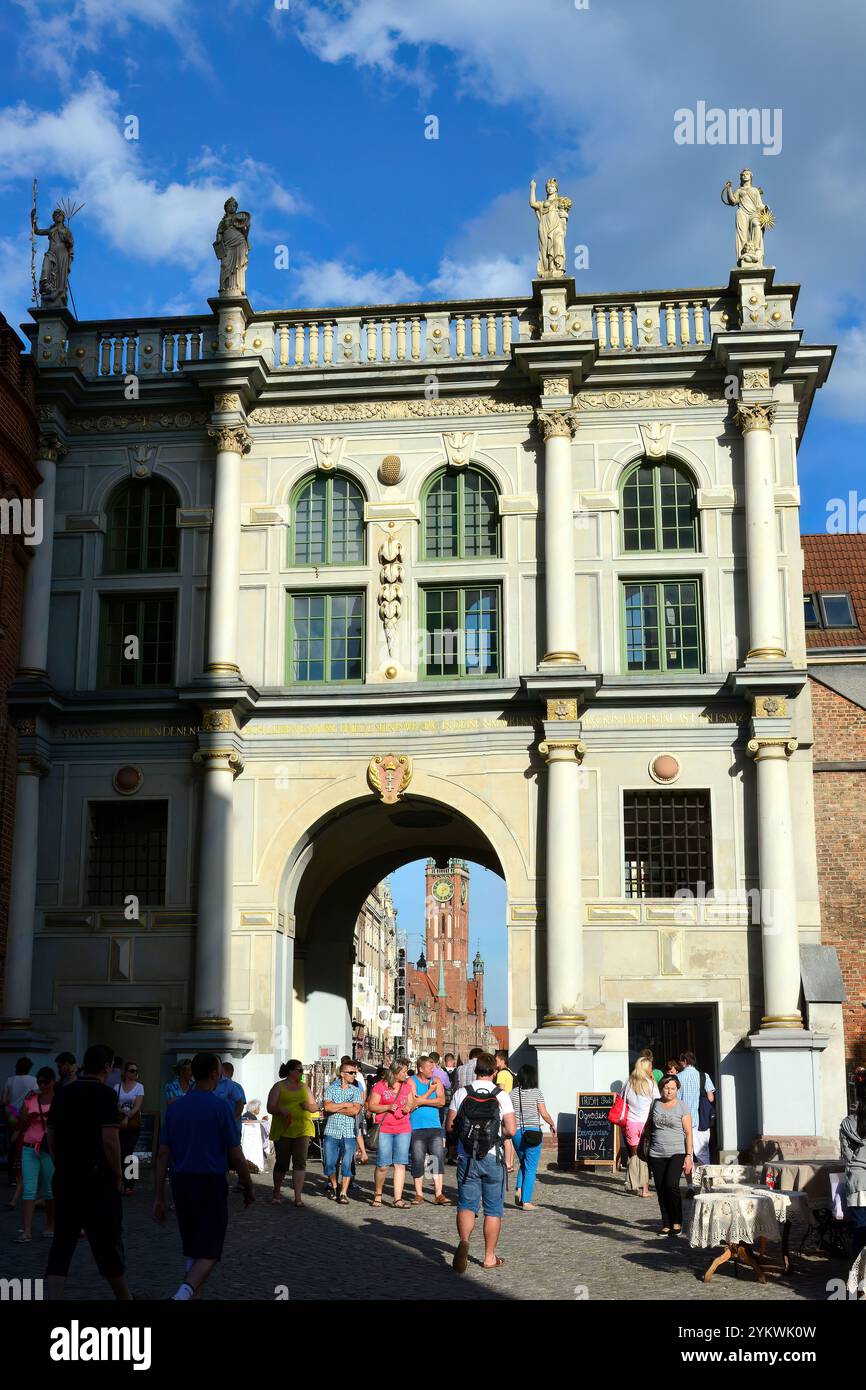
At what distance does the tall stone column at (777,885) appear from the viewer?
27188 mm

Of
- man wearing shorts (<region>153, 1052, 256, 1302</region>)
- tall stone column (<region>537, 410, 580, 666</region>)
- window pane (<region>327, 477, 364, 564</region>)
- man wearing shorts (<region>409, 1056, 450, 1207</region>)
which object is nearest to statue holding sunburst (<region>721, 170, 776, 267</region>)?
tall stone column (<region>537, 410, 580, 666</region>)

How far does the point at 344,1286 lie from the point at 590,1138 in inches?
462

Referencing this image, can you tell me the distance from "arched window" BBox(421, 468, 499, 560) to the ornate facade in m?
0.05

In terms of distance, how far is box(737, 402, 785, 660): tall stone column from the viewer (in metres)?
28.6

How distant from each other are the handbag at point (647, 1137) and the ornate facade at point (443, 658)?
532cm

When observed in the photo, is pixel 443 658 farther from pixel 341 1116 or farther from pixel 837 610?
pixel 837 610

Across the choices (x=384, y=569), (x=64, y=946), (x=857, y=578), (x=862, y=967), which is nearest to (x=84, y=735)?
(x=64, y=946)

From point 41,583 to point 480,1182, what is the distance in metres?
17.9

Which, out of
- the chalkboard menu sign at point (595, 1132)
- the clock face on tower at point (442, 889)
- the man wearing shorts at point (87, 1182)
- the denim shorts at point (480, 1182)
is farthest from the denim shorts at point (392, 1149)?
the clock face on tower at point (442, 889)

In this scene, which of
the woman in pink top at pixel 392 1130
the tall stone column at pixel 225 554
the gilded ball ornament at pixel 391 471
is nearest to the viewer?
the woman in pink top at pixel 392 1130

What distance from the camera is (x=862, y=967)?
31.5m

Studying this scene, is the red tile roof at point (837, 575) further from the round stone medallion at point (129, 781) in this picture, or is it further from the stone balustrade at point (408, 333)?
the round stone medallion at point (129, 781)

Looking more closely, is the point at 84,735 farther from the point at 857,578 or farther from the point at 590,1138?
the point at 857,578
